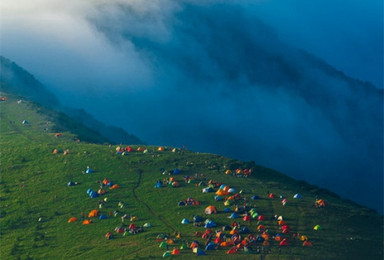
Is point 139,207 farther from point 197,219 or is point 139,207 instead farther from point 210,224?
point 210,224

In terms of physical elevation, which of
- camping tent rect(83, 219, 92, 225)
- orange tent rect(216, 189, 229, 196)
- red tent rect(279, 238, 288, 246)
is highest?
orange tent rect(216, 189, 229, 196)

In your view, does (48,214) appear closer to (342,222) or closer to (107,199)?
(107,199)

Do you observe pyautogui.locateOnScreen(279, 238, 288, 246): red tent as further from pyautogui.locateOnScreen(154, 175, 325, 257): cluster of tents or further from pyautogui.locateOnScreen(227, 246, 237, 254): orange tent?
pyautogui.locateOnScreen(227, 246, 237, 254): orange tent

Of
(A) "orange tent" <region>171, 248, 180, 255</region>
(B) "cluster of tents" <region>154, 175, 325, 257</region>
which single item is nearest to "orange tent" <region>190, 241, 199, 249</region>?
(B) "cluster of tents" <region>154, 175, 325, 257</region>

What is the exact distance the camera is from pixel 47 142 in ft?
651

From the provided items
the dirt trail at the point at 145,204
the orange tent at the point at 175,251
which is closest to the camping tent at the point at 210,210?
the dirt trail at the point at 145,204

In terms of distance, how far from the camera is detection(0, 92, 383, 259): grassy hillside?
412ft

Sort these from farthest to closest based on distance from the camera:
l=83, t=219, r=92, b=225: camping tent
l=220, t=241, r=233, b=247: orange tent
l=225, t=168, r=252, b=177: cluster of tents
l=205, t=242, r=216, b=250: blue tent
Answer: l=225, t=168, r=252, b=177: cluster of tents < l=83, t=219, r=92, b=225: camping tent < l=220, t=241, r=233, b=247: orange tent < l=205, t=242, r=216, b=250: blue tent

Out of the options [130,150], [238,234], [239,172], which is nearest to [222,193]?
[238,234]

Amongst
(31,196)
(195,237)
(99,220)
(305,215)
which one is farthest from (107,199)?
(305,215)

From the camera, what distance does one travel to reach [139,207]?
14688 cm

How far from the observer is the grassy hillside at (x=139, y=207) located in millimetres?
125562

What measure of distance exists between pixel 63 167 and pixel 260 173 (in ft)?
182

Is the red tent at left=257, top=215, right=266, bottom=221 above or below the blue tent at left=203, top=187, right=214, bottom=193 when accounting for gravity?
below
